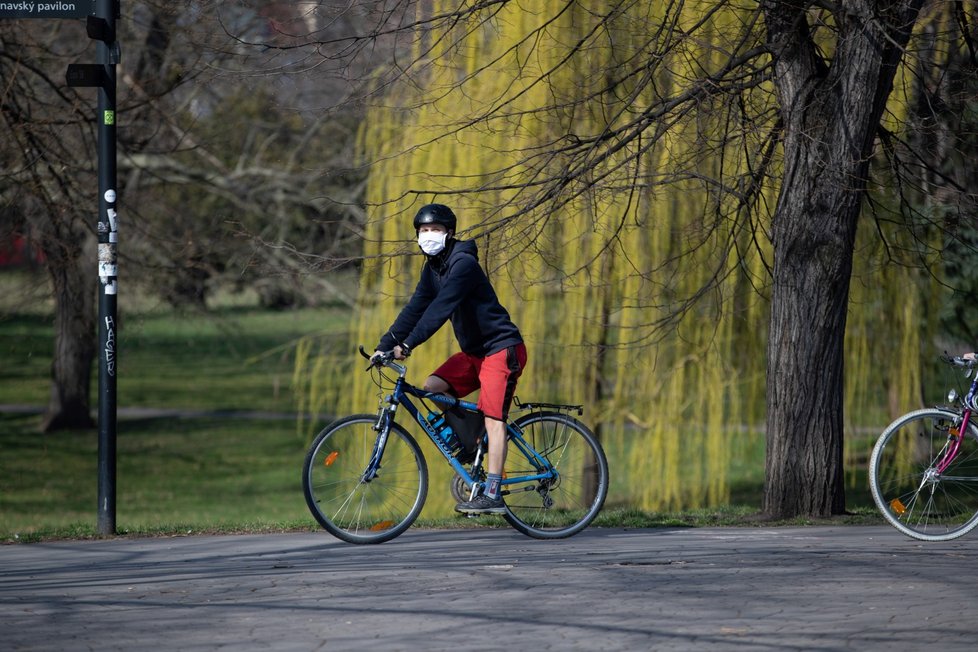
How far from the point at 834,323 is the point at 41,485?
55.7 feet

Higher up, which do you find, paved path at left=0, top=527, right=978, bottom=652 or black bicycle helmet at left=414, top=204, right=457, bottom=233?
black bicycle helmet at left=414, top=204, right=457, bottom=233

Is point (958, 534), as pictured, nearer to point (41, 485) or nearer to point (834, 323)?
point (834, 323)

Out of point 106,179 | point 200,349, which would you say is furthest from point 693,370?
point 200,349

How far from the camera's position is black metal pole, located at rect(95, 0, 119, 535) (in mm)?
8289

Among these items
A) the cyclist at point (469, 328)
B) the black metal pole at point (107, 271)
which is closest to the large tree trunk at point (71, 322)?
the black metal pole at point (107, 271)

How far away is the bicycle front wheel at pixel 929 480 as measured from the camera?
24.7ft

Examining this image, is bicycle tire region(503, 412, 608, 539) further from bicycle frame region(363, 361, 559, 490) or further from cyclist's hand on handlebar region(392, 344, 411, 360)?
cyclist's hand on handlebar region(392, 344, 411, 360)

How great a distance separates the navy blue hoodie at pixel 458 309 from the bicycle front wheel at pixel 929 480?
2143mm

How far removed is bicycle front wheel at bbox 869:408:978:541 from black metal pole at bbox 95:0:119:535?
174 inches

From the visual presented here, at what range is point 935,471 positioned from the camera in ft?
25.1

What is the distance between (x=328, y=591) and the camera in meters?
6.03

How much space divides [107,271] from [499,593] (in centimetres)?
367

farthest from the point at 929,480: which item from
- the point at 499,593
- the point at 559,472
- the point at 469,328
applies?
the point at 499,593

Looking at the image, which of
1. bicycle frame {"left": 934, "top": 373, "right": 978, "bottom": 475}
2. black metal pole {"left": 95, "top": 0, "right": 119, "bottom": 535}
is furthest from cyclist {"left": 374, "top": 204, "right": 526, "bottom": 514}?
bicycle frame {"left": 934, "top": 373, "right": 978, "bottom": 475}
